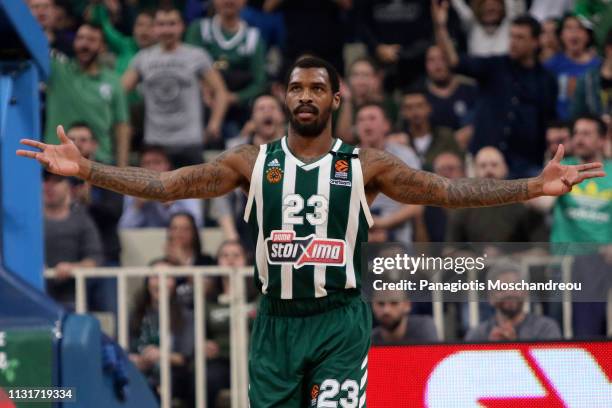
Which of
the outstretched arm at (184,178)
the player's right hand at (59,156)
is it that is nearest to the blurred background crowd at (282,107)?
the outstretched arm at (184,178)

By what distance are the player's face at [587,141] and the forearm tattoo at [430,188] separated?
4539mm

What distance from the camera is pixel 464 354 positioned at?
6.97 meters

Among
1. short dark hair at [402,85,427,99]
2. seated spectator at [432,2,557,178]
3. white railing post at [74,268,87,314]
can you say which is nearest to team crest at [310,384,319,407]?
white railing post at [74,268,87,314]

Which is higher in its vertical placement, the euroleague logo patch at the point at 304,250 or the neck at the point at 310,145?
the neck at the point at 310,145

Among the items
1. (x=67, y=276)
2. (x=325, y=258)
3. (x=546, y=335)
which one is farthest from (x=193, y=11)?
(x=325, y=258)

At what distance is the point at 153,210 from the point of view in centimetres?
1113

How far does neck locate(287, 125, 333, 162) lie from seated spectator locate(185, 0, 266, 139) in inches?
257

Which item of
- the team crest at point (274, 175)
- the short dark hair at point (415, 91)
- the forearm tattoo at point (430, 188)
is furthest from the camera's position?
the short dark hair at point (415, 91)

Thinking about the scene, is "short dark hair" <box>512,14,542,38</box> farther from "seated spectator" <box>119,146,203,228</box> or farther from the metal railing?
the metal railing

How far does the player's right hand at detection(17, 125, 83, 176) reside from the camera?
18.5ft

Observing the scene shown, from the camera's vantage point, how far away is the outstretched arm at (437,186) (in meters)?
5.73

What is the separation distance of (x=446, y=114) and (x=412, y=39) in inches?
62.6

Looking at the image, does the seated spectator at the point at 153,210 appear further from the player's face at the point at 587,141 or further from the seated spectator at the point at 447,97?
the player's face at the point at 587,141

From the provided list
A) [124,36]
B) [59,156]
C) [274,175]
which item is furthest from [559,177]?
[124,36]
